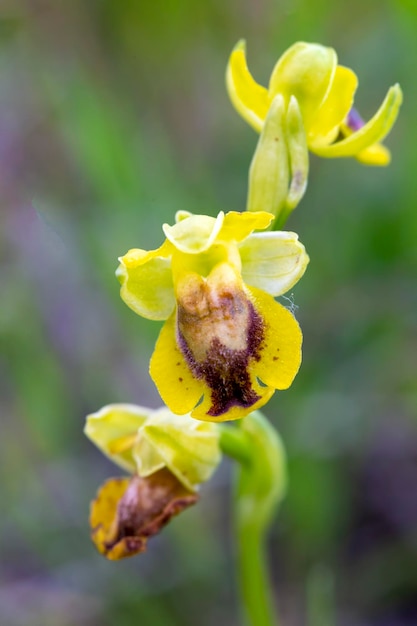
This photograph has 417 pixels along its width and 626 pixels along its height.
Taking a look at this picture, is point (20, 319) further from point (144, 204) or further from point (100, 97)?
point (100, 97)

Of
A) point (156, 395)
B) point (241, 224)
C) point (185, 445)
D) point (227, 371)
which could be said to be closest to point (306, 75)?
point (241, 224)

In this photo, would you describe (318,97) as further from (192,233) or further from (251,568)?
(251,568)

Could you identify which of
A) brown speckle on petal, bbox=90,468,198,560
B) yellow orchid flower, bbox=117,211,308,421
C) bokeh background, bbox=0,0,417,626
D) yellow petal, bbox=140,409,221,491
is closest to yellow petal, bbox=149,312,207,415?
yellow orchid flower, bbox=117,211,308,421

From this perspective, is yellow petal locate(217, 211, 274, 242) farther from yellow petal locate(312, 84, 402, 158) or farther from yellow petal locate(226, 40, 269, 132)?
yellow petal locate(226, 40, 269, 132)

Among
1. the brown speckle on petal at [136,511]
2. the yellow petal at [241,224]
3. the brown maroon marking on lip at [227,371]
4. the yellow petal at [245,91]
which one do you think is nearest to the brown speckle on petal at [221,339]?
the brown maroon marking on lip at [227,371]

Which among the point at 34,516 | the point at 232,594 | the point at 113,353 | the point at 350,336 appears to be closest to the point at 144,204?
the point at 113,353
